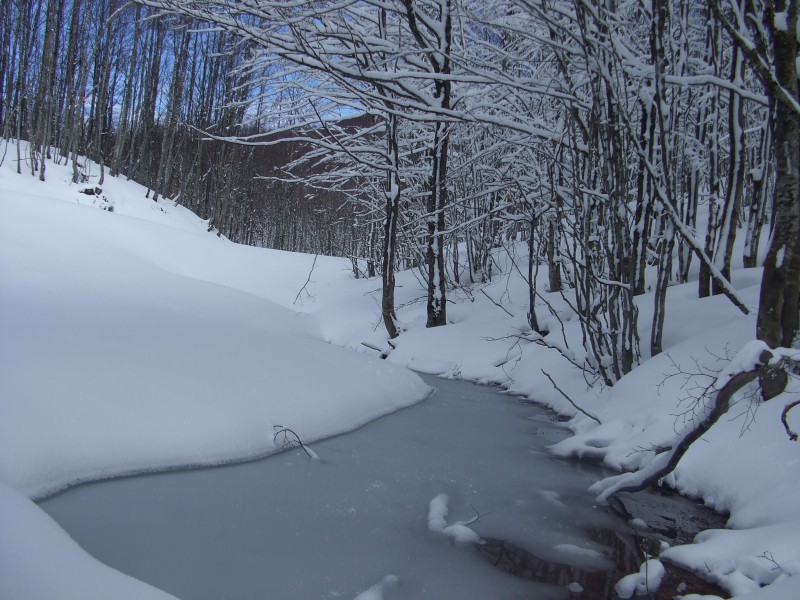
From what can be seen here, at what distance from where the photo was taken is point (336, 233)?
34281mm

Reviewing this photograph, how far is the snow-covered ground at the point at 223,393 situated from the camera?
2.25 metres

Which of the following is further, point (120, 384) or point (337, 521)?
point (120, 384)

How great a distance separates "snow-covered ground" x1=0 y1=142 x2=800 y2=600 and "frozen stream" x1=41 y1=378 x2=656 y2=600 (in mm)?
248

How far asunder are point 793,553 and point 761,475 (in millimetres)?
714

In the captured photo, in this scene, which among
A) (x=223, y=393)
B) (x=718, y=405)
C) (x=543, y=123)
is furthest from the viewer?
(x=543, y=123)

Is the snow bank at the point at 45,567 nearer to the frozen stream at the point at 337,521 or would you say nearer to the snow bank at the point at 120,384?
the snow bank at the point at 120,384

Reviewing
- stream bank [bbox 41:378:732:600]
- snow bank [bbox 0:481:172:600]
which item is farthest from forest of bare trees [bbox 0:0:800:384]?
snow bank [bbox 0:481:172:600]

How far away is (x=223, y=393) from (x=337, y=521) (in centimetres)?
135

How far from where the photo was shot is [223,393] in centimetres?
345

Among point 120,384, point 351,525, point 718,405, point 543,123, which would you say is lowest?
point 351,525

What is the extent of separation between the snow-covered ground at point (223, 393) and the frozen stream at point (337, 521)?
248 millimetres

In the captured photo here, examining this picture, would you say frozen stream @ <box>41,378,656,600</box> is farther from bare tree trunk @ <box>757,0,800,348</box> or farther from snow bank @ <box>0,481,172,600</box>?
bare tree trunk @ <box>757,0,800,348</box>

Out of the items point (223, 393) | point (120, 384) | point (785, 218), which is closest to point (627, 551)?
point (785, 218)

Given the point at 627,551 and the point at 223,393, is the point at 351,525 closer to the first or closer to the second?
the point at 627,551
